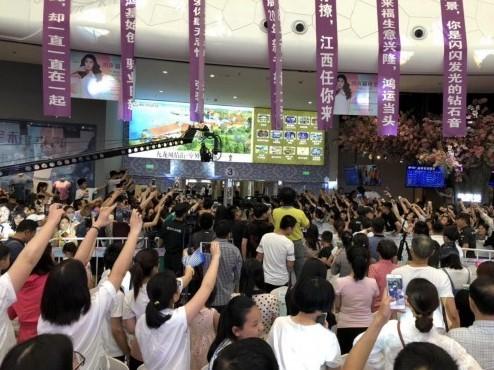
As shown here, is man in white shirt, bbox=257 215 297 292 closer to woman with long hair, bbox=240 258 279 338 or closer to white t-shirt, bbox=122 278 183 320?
woman with long hair, bbox=240 258 279 338

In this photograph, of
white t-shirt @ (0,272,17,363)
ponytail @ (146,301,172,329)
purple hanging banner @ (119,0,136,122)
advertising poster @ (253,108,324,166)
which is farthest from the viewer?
advertising poster @ (253,108,324,166)

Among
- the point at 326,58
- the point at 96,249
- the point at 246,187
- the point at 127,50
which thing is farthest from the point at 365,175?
the point at 96,249

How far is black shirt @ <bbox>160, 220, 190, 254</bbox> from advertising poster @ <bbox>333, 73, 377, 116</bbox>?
17.7 feet

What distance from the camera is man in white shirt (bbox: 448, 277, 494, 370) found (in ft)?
7.62

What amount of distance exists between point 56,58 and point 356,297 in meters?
6.51

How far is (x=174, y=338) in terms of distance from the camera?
255 centimetres

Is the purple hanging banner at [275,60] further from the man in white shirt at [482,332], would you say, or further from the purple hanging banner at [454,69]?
the man in white shirt at [482,332]

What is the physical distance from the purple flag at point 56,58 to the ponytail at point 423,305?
7.00 metres

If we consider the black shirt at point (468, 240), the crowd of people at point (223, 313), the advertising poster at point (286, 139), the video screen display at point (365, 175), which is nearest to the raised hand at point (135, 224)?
the crowd of people at point (223, 313)

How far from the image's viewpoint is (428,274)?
11.1ft

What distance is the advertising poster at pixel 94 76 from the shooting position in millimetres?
9500

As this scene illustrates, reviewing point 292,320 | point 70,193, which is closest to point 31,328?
point 292,320

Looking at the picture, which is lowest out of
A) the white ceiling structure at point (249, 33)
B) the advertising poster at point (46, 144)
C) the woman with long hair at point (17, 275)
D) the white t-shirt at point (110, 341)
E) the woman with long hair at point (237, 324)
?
the white t-shirt at point (110, 341)

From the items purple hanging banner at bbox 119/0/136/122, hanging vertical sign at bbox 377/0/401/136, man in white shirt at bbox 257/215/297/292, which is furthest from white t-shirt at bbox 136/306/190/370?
hanging vertical sign at bbox 377/0/401/136
